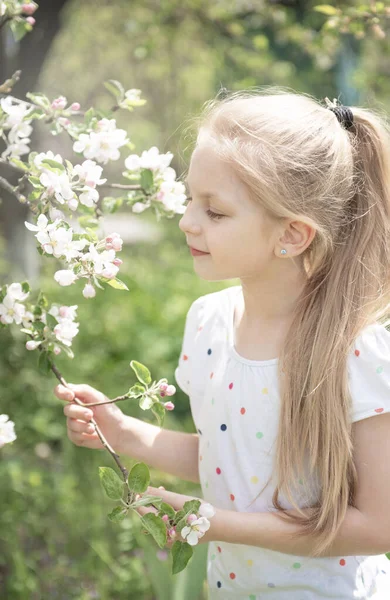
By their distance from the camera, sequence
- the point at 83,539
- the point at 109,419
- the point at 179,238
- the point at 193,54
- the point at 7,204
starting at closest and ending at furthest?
the point at 109,419
the point at 83,539
the point at 7,204
the point at 193,54
the point at 179,238

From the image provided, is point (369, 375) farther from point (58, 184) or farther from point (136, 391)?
point (58, 184)

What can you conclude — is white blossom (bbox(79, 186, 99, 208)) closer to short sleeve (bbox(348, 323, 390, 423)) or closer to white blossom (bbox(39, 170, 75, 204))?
white blossom (bbox(39, 170, 75, 204))

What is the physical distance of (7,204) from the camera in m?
3.62

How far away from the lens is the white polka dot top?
1.30 m

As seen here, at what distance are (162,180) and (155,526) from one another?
0.68 m

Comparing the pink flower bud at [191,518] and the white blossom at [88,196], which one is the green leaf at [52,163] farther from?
the pink flower bud at [191,518]

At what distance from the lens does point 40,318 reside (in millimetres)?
1310

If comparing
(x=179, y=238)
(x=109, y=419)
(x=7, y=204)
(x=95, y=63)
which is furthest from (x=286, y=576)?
(x=95, y=63)

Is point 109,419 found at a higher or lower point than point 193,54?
higher

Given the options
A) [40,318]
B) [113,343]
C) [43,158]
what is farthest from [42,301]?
[113,343]

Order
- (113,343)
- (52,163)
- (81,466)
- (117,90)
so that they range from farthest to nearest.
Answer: (113,343), (81,466), (117,90), (52,163)

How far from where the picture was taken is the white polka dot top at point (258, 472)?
1.30 metres

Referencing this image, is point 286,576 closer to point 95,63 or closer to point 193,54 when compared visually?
point 193,54

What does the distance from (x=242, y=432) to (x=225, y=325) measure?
0.84 ft
